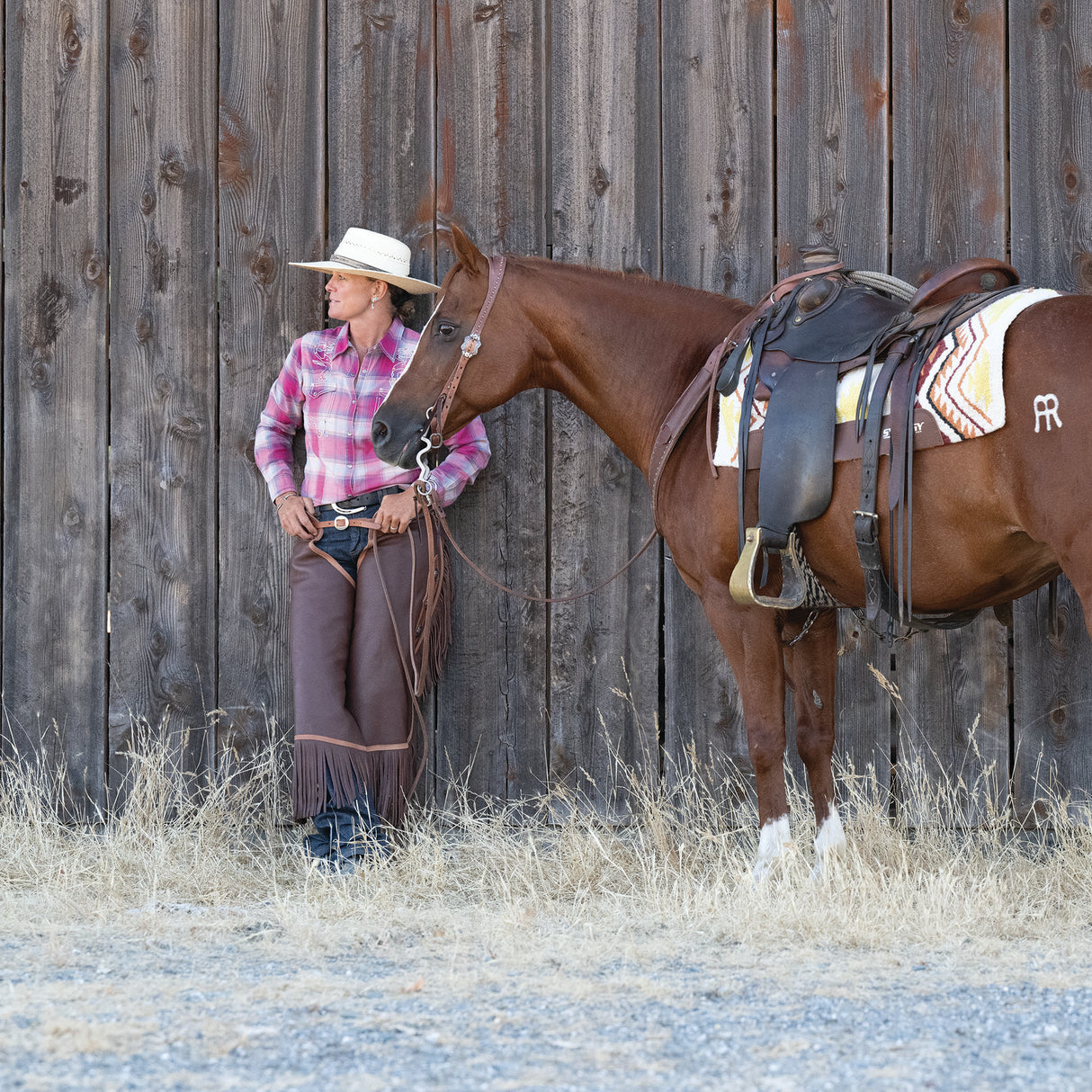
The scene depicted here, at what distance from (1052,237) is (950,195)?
1.29 feet

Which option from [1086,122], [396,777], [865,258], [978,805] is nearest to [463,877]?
[396,777]

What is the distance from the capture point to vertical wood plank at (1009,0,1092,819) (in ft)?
13.8

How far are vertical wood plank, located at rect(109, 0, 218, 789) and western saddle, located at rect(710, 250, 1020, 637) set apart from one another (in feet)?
7.03

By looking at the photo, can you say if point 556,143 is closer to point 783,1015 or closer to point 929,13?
point 929,13

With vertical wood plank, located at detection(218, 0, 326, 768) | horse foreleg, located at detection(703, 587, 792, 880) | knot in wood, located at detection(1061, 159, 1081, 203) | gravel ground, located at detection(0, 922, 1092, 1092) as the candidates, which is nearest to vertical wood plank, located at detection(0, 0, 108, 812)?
vertical wood plank, located at detection(218, 0, 326, 768)

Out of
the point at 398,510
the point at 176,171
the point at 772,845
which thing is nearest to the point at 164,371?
the point at 176,171

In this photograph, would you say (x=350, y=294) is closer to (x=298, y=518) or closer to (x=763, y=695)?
(x=298, y=518)

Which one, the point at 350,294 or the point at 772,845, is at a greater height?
the point at 350,294

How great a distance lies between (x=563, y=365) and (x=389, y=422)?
2.01ft

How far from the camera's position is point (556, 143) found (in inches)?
174

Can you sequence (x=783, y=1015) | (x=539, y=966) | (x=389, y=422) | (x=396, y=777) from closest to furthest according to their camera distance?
1. (x=783, y=1015)
2. (x=539, y=966)
3. (x=389, y=422)
4. (x=396, y=777)

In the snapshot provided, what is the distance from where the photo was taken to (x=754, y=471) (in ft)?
11.3

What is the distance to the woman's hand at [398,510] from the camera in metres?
4.08

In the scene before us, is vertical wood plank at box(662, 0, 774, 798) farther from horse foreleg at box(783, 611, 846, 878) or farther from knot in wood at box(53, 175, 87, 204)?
knot in wood at box(53, 175, 87, 204)
